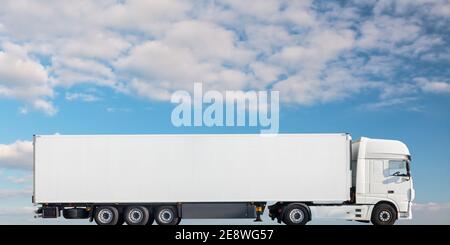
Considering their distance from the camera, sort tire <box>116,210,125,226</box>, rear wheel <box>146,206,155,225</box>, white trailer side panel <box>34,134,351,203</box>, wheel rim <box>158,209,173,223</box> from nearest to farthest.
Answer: white trailer side panel <box>34,134,351,203</box>
wheel rim <box>158,209,173,223</box>
rear wheel <box>146,206,155,225</box>
tire <box>116,210,125,226</box>

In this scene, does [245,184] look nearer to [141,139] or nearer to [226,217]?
[226,217]

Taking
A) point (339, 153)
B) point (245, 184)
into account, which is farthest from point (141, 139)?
point (339, 153)

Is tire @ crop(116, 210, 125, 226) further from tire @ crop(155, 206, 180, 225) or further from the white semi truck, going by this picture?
tire @ crop(155, 206, 180, 225)

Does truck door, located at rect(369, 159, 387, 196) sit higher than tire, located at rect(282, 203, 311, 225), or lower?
higher

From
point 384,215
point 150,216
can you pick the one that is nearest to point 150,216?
point 150,216

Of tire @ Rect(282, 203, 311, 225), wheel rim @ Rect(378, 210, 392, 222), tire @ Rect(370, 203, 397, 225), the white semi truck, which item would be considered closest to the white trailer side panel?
the white semi truck

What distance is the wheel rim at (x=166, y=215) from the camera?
26.3 meters

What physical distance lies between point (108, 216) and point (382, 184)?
1255 centimetres

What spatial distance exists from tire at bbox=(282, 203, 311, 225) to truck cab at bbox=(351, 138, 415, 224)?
2.54 metres

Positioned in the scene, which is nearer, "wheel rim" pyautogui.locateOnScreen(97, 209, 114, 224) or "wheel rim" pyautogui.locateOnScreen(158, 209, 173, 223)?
"wheel rim" pyautogui.locateOnScreen(158, 209, 173, 223)

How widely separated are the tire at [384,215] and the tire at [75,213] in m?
13.1

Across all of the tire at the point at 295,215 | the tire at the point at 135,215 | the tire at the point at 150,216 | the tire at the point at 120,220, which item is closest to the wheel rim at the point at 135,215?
the tire at the point at 135,215

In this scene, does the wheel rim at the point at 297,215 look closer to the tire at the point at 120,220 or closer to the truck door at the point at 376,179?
the truck door at the point at 376,179

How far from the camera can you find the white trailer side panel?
85.4 feet
